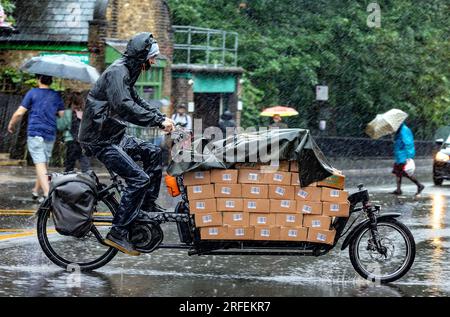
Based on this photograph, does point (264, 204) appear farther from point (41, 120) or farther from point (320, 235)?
point (41, 120)

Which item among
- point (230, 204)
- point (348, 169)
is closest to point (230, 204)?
point (230, 204)

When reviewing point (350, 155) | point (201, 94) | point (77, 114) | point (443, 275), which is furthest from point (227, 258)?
point (350, 155)

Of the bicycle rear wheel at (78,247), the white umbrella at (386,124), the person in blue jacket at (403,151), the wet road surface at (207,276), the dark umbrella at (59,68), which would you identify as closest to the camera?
the wet road surface at (207,276)

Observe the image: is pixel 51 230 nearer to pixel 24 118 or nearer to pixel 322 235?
pixel 322 235

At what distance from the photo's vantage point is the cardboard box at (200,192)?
8836mm

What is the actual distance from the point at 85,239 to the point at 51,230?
12.2 inches

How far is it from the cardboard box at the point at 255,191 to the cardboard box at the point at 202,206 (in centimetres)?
27

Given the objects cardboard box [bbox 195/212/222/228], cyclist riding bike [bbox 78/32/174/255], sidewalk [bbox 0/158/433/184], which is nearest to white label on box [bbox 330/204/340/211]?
cardboard box [bbox 195/212/222/228]

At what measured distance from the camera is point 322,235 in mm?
8844

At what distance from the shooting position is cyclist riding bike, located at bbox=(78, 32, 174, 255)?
8.81 meters

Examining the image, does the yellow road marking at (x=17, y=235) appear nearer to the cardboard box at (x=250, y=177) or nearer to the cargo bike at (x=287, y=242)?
the cargo bike at (x=287, y=242)

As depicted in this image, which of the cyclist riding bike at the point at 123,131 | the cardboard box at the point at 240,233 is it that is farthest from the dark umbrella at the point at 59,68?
the cardboard box at the point at 240,233

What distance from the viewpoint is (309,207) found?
882 cm

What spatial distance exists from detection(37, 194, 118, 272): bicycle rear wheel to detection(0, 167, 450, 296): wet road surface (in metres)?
0.10
